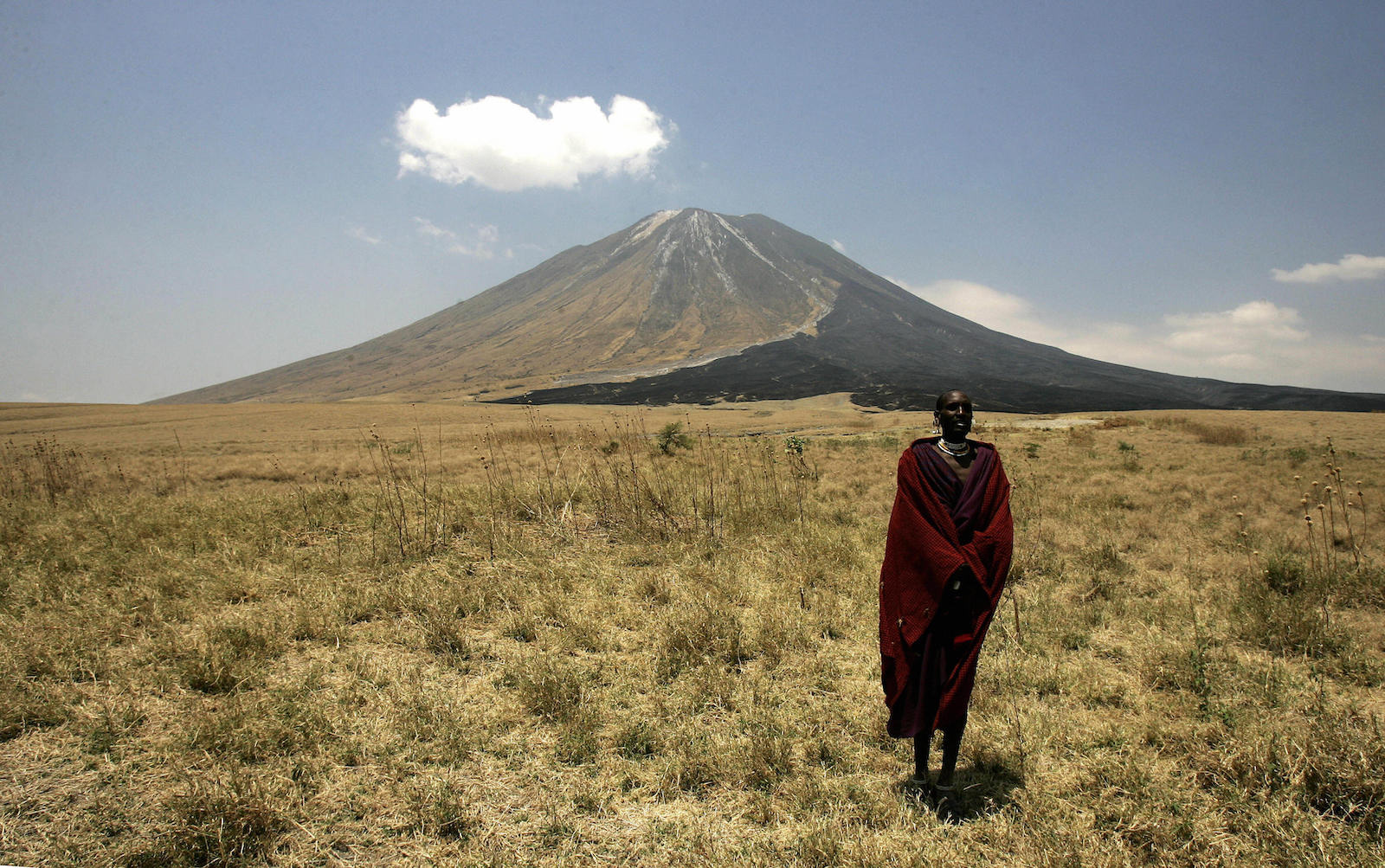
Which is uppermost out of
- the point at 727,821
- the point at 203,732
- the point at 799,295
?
the point at 799,295

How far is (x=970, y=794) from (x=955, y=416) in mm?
1907

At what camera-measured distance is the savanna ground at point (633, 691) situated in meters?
2.69

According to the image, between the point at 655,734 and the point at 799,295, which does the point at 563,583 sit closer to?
the point at 655,734

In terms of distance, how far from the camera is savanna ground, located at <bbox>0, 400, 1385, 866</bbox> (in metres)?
2.69

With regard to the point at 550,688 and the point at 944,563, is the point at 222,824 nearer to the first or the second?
the point at 550,688

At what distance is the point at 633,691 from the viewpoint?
12.9 feet

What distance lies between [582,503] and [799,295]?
450 ft

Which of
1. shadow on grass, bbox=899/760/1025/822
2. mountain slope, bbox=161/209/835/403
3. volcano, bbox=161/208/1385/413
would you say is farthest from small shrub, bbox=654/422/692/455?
mountain slope, bbox=161/209/835/403

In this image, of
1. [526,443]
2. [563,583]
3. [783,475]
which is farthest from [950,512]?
[526,443]

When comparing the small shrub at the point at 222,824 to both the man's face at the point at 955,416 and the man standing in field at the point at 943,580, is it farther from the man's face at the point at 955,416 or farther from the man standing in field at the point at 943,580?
the man's face at the point at 955,416

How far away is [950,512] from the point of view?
2.92 meters

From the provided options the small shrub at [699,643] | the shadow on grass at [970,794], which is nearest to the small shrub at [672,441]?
the small shrub at [699,643]

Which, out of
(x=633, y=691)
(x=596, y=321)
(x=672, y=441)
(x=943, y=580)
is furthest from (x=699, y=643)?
(x=596, y=321)

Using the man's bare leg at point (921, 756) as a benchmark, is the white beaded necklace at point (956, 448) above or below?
above
